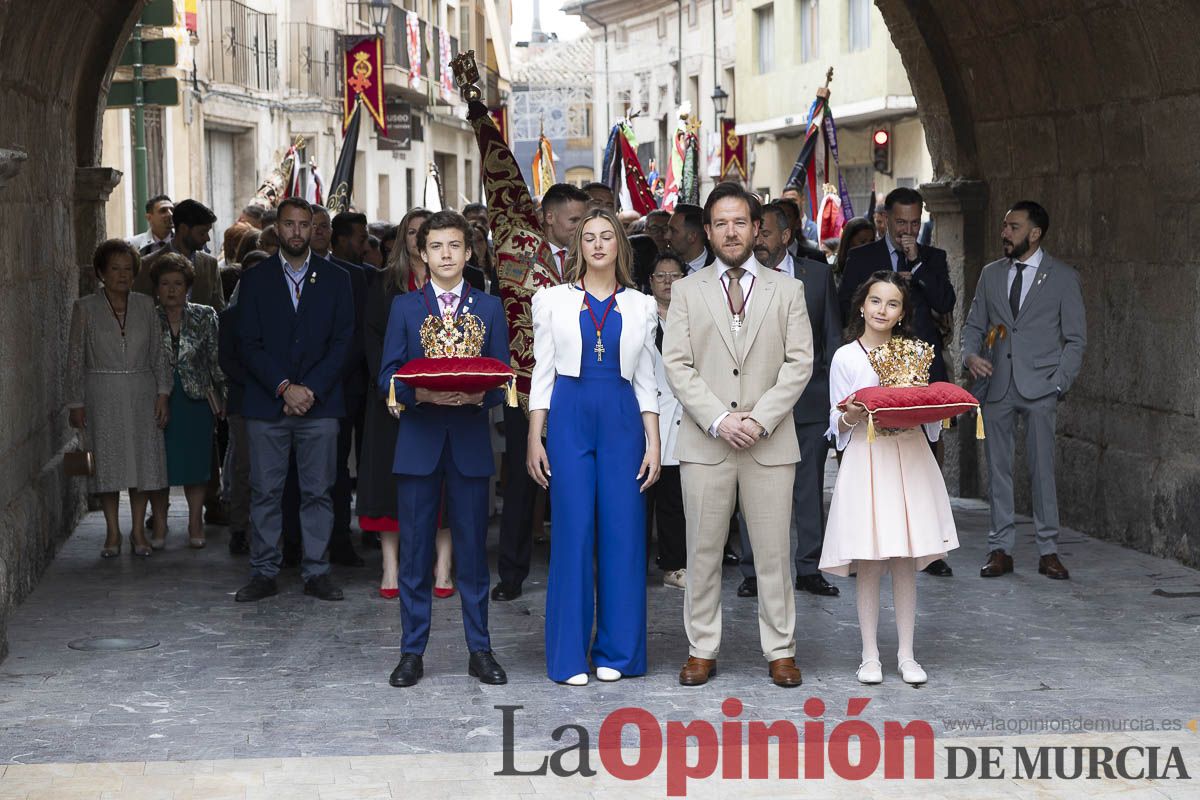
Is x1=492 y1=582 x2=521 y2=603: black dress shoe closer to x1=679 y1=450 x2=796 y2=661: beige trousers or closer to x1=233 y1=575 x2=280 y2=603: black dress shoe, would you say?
x1=233 y1=575 x2=280 y2=603: black dress shoe

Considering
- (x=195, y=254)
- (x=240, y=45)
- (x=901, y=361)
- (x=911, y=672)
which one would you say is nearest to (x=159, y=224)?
(x=195, y=254)

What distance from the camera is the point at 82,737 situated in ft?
20.0

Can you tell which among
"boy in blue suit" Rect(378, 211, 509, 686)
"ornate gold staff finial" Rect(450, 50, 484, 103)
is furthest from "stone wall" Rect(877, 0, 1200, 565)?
"boy in blue suit" Rect(378, 211, 509, 686)

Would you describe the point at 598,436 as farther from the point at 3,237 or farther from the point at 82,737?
the point at 3,237

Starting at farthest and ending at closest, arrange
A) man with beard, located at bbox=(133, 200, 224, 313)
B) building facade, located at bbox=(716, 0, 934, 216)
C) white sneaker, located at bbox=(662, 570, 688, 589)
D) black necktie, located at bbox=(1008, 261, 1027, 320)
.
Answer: building facade, located at bbox=(716, 0, 934, 216)
man with beard, located at bbox=(133, 200, 224, 313)
black necktie, located at bbox=(1008, 261, 1027, 320)
white sneaker, located at bbox=(662, 570, 688, 589)

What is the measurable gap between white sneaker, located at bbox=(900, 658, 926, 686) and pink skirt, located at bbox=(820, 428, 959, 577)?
0.40 m

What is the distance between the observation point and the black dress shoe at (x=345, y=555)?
9.64m

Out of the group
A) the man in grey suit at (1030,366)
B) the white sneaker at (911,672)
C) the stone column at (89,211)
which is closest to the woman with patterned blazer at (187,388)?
the stone column at (89,211)

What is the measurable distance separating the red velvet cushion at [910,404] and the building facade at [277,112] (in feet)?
41.1

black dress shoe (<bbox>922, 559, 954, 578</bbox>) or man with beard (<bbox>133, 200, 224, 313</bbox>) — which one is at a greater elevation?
man with beard (<bbox>133, 200, 224, 313</bbox>)

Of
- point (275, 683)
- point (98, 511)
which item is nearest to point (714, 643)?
point (275, 683)

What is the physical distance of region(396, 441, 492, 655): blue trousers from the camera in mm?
6953

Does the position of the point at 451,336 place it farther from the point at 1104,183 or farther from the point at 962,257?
the point at 962,257

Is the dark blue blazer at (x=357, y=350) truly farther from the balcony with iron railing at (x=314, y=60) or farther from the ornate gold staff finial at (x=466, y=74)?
the balcony with iron railing at (x=314, y=60)
